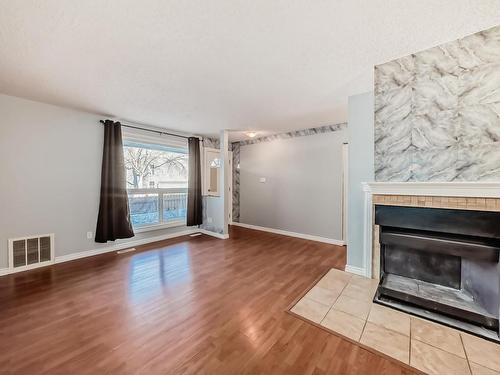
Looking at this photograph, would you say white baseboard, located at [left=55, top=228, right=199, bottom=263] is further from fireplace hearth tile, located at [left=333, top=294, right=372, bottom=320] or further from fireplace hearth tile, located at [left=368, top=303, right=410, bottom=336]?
fireplace hearth tile, located at [left=368, top=303, right=410, bottom=336]

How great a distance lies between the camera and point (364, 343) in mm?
1663

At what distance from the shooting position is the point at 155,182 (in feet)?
15.4

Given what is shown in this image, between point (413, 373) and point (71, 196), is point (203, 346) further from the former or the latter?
point (71, 196)

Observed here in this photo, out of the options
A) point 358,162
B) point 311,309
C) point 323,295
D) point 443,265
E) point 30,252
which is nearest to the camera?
point 311,309

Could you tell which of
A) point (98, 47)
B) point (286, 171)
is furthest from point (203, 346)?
point (286, 171)

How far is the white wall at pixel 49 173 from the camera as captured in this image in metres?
2.96

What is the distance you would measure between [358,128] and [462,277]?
6.43ft

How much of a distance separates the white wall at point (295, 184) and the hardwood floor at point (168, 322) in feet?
4.44

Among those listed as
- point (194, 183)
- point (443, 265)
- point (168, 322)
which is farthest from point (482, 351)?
point (194, 183)

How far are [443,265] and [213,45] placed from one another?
3.15m

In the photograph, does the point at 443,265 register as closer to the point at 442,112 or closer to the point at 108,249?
the point at 442,112

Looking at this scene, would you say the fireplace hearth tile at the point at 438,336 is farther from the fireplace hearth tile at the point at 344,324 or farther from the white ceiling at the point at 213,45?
the white ceiling at the point at 213,45

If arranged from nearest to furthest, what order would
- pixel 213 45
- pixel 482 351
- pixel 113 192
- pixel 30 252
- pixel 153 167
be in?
pixel 482 351 < pixel 213 45 < pixel 30 252 < pixel 113 192 < pixel 153 167

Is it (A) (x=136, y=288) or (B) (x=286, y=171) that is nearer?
(A) (x=136, y=288)
